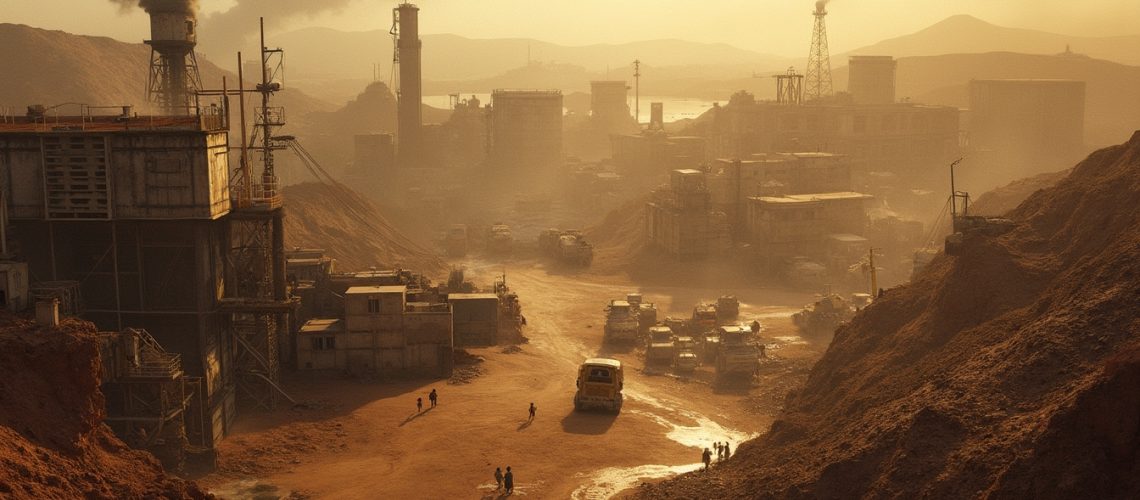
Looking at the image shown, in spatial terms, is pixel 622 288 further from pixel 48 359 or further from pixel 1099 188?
pixel 48 359

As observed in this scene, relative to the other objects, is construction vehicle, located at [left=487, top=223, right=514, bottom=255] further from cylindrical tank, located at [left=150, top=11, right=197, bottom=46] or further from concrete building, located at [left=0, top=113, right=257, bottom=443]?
concrete building, located at [left=0, top=113, right=257, bottom=443]

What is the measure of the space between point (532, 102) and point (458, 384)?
76.9 m

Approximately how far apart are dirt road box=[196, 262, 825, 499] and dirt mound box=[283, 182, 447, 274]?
22140 millimetres

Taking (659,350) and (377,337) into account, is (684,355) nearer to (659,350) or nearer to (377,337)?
(659,350)

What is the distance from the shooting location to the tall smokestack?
113m

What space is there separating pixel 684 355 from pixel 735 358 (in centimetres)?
307

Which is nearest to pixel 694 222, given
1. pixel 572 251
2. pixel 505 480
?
pixel 572 251

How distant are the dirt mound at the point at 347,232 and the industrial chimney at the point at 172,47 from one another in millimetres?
10391

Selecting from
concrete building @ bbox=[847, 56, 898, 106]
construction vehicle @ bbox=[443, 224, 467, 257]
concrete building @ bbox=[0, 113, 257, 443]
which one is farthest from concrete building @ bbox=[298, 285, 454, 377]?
concrete building @ bbox=[847, 56, 898, 106]

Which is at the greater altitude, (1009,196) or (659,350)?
(1009,196)

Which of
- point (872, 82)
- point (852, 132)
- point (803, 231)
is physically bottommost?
point (803, 231)

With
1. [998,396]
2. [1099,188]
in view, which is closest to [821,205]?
[1099,188]

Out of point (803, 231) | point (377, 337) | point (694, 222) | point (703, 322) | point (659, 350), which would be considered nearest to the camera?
point (377, 337)

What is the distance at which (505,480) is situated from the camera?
3450cm
